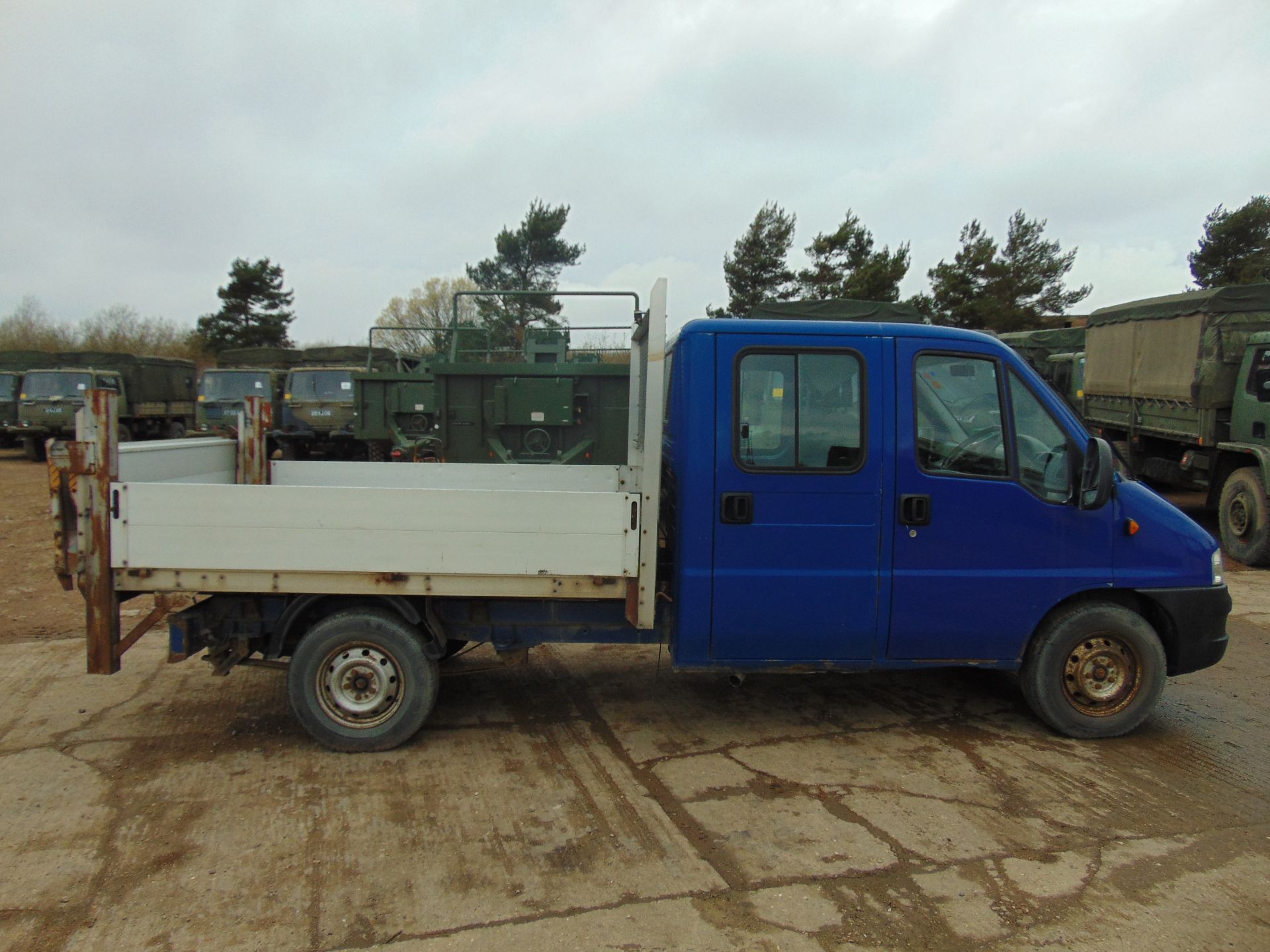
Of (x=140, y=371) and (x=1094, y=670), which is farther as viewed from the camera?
(x=140, y=371)

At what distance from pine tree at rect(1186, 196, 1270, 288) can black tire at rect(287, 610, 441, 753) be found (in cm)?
3377

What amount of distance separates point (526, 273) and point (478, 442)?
19978 mm

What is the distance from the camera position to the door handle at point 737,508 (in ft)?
13.9

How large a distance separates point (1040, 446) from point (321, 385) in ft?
55.0

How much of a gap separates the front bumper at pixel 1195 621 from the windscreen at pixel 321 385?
16.7m

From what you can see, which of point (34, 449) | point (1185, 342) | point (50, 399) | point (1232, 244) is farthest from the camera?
point (1232, 244)

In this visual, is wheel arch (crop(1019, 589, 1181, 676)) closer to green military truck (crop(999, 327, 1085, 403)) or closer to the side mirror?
the side mirror

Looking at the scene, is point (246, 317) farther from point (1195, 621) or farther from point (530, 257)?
point (1195, 621)

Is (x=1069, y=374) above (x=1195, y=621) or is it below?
above

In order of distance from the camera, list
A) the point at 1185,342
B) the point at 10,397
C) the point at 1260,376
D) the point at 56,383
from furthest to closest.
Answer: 1. the point at 10,397
2. the point at 56,383
3. the point at 1185,342
4. the point at 1260,376

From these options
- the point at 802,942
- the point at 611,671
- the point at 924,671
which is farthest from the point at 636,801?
the point at 924,671

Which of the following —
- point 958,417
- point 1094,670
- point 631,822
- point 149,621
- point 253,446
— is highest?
point 958,417

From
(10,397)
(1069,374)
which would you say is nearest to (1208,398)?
(1069,374)

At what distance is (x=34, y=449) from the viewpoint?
2000 cm
